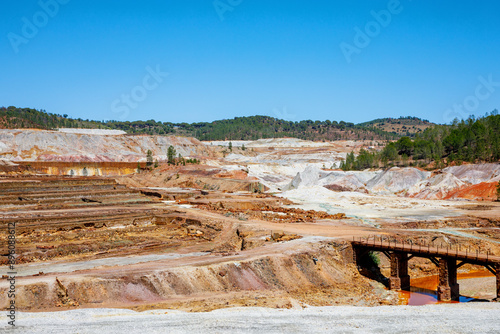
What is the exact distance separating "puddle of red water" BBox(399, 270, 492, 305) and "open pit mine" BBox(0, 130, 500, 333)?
0.44 ft

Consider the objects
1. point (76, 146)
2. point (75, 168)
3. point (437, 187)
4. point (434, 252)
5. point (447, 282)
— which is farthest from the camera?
point (76, 146)

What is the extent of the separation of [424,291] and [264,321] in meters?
15.9

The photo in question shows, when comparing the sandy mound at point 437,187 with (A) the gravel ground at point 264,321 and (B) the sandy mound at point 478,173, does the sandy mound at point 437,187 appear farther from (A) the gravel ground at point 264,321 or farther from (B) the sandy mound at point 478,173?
(A) the gravel ground at point 264,321

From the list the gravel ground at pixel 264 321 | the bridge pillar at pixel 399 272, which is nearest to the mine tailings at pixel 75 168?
the bridge pillar at pixel 399 272

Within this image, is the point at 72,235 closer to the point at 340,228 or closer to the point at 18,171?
the point at 340,228

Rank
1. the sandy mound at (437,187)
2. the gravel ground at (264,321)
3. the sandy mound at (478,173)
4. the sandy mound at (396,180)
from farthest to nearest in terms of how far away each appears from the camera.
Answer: the sandy mound at (396,180)
the sandy mound at (478,173)
the sandy mound at (437,187)
the gravel ground at (264,321)

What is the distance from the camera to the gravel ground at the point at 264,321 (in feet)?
52.4

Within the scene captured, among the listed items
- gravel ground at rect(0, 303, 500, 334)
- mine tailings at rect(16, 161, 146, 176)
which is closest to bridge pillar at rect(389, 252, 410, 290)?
gravel ground at rect(0, 303, 500, 334)

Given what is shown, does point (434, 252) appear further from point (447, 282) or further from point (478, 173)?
point (478, 173)

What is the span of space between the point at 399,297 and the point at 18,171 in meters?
90.0

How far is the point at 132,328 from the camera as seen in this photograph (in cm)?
1585

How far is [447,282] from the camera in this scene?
26.2m

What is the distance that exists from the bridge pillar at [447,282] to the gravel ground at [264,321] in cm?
667

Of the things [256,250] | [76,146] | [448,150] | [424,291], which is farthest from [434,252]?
[76,146]
